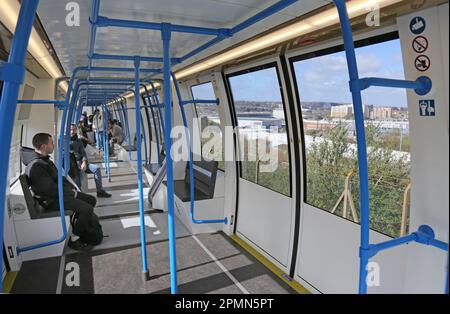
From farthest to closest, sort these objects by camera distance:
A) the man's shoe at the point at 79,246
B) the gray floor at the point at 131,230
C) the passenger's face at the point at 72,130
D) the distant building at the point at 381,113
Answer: the passenger's face at the point at 72,130 → the gray floor at the point at 131,230 → the man's shoe at the point at 79,246 → the distant building at the point at 381,113

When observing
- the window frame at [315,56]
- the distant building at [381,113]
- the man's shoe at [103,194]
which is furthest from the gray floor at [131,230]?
the distant building at [381,113]

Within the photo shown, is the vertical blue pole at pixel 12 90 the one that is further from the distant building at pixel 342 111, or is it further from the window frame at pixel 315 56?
the distant building at pixel 342 111

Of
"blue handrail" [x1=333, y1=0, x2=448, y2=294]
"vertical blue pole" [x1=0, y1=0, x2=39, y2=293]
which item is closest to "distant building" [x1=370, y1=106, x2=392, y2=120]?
"blue handrail" [x1=333, y1=0, x2=448, y2=294]

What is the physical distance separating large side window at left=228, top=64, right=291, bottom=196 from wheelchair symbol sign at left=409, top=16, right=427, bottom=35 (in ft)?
6.36

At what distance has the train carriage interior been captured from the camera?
1.81 m

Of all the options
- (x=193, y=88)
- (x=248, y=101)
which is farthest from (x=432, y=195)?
(x=193, y=88)

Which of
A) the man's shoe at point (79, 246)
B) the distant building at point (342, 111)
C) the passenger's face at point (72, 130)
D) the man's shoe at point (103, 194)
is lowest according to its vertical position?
the man's shoe at point (79, 246)

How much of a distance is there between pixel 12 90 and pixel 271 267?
3540mm

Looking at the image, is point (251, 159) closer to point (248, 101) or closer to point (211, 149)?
point (248, 101)

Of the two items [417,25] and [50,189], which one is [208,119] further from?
[417,25]

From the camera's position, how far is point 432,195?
1.87 m

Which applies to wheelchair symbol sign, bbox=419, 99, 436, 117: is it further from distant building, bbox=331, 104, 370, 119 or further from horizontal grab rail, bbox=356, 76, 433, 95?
distant building, bbox=331, 104, 370, 119

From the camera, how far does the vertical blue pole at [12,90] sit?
3.33 ft

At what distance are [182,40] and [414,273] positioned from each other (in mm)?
2905
